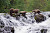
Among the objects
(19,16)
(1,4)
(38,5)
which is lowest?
(38,5)

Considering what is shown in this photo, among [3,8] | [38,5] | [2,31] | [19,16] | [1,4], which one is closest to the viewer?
[2,31]

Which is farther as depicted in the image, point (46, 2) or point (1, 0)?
point (46, 2)

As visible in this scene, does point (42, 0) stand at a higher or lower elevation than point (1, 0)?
lower

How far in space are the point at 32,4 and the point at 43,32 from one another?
490 cm

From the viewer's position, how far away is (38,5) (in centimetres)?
596

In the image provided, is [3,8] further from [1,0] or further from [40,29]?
[40,29]

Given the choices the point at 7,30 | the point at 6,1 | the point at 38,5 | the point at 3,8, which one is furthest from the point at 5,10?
the point at 38,5

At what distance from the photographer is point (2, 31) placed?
1.26 m

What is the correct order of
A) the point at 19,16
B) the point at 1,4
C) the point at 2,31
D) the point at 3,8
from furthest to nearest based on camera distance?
the point at 3,8
the point at 1,4
the point at 19,16
the point at 2,31

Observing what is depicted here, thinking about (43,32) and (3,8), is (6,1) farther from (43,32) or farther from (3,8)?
(43,32)

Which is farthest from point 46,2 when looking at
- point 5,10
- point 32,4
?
point 5,10

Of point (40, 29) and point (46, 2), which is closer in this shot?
point (40, 29)

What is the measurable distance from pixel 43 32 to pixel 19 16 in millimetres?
1063

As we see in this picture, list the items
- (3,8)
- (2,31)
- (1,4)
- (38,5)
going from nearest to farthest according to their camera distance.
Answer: (2,31), (1,4), (3,8), (38,5)
